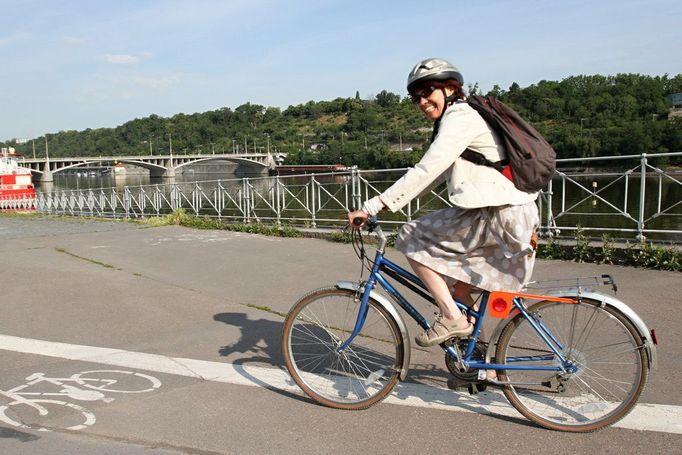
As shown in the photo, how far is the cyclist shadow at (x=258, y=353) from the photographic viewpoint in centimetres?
334

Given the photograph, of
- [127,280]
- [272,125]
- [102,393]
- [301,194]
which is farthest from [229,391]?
[272,125]

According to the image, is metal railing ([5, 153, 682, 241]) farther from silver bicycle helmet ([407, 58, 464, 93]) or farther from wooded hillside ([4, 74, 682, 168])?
wooded hillside ([4, 74, 682, 168])

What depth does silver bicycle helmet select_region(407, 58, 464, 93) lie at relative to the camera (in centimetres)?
267

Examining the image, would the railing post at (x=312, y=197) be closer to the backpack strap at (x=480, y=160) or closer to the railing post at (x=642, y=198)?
the railing post at (x=642, y=198)

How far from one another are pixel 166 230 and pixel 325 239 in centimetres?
405

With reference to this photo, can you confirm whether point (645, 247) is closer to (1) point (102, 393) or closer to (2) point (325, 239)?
(2) point (325, 239)

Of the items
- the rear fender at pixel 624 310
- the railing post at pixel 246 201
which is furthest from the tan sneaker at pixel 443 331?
the railing post at pixel 246 201

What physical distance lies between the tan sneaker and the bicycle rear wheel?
0.56ft

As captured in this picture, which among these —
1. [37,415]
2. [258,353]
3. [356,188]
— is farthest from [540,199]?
[37,415]

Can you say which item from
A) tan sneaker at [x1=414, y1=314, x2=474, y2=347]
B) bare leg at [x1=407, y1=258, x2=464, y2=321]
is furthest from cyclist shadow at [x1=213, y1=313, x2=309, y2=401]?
bare leg at [x1=407, y1=258, x2=464, y2=321]

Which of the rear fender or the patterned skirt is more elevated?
the patterned skirt

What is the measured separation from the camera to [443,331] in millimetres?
2748

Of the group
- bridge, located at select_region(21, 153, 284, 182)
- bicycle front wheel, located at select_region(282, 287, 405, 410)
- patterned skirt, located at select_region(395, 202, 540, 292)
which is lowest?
bicycle front wheel, located at select_region(282, 287, 405, 410)

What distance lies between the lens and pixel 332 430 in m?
2.72
